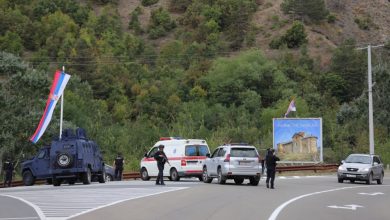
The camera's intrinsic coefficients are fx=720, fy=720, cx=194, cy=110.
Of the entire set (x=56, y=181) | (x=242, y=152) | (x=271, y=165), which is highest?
(x=242, y=152)

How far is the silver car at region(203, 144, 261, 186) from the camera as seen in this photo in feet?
100

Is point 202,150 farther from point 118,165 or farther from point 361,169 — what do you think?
point 361,169

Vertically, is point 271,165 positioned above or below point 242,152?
below

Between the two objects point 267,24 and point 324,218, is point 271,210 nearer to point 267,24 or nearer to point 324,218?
point 324,218

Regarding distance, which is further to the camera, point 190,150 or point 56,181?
point 190,150

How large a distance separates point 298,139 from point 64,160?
913 inches

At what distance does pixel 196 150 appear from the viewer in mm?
34969

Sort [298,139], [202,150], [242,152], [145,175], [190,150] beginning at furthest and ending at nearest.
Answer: [298,139], [145,175], [202,150], [190,150], [242,152]

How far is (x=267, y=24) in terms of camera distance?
142 metres

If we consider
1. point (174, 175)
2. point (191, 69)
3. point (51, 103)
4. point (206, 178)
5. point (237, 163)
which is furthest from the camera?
point (191, 69)

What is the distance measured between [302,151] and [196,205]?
3178 cm

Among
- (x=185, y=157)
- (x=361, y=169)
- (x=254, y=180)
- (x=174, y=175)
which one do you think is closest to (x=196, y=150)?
(x=185, y=157)

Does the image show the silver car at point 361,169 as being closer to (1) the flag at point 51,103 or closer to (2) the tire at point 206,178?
(2) the tire at point 206,178

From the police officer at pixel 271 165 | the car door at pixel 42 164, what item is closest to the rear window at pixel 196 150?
the police officer at pixel 271 165
